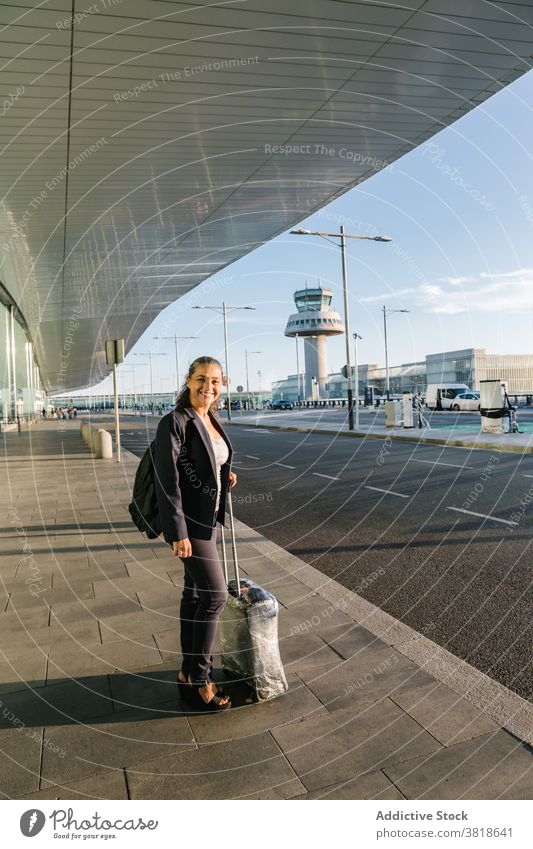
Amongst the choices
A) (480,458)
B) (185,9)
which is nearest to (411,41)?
(185,9)

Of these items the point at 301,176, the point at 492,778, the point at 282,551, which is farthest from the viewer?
the point at 301,176

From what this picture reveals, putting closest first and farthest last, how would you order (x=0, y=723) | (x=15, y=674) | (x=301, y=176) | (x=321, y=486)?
(x=0, y=723)
(x=15, y=674)
(x=321, y=486)
(x=301, y=176)

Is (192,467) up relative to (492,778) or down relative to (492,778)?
up

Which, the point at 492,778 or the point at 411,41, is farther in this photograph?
the point at 411,41

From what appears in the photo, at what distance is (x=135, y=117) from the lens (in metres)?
9.35

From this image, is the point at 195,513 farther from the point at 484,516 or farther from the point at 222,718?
the point at 484,516

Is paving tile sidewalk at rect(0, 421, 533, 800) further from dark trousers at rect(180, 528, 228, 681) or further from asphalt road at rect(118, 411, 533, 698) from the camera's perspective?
asphalt road at rect(118, 411, 533, 698)

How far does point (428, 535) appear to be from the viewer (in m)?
6.91

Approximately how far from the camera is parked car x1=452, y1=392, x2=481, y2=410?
41.8 m

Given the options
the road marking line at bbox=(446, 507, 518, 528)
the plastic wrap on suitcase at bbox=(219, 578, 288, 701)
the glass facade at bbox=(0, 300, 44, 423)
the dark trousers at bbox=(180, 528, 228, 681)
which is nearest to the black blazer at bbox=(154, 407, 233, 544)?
the dark trousers at bbox=(180, 528, 228, 681)

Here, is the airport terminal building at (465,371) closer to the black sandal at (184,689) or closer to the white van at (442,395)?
the white van at (442,395)

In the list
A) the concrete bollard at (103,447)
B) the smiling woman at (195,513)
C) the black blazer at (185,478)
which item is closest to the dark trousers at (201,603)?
the smiling woman at (195,513)
